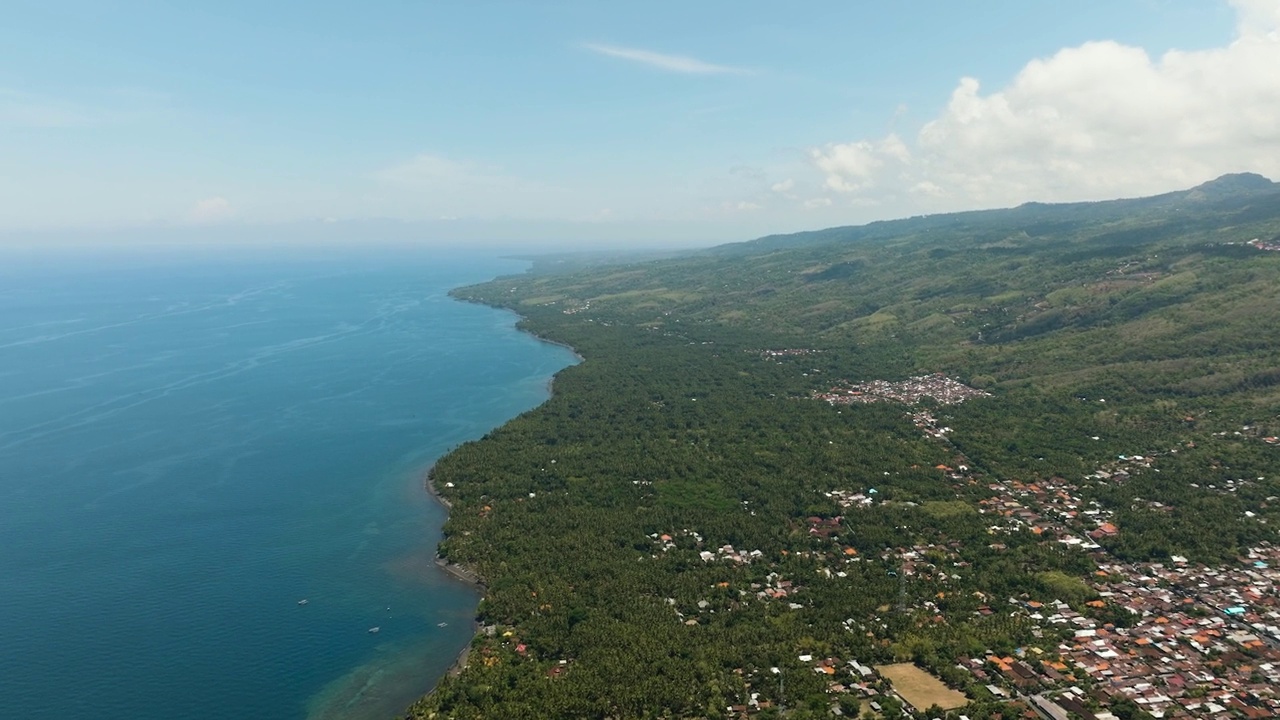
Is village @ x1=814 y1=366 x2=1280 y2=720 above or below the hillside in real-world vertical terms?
below

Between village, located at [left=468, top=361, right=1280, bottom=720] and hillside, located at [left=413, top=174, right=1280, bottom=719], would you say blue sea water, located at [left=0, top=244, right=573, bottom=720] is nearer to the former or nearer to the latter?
hillside, located at [left=413, top=174, right=1280, bottom=719]

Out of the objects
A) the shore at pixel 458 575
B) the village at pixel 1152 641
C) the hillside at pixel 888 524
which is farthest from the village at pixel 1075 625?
the shore at pixel 458 575

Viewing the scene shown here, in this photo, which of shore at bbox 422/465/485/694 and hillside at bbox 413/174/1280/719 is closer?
hillside at bbox 413/174/1280/719

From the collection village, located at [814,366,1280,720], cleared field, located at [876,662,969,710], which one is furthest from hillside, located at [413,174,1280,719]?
cleared field, located at [876,662,969,710]

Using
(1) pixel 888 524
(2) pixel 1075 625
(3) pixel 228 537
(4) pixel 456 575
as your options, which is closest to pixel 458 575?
(4) pixel 456 575

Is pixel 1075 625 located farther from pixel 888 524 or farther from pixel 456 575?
pixel 456 575

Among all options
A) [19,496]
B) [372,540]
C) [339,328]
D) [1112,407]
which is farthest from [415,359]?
[1112,407]
